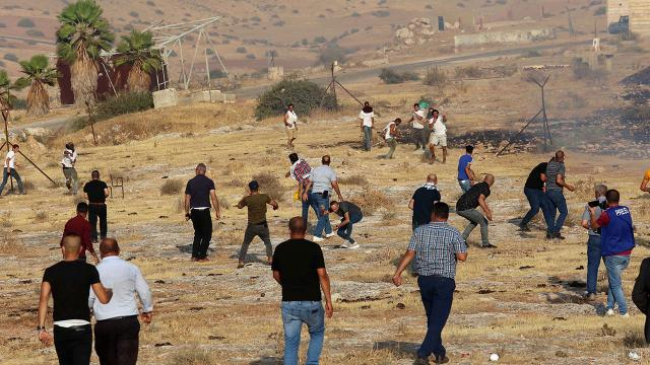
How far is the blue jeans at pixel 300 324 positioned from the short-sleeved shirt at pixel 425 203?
7.75 meters

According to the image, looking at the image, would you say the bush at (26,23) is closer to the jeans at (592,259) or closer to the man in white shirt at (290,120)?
the man in white shirt at (290,120)

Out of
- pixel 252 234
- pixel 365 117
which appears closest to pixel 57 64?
pixel 365 117

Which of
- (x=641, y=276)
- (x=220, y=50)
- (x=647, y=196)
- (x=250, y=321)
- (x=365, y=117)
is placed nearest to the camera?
(x=641, y=276)

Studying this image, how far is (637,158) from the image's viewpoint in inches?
1463

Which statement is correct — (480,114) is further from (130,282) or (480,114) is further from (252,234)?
(130,282)

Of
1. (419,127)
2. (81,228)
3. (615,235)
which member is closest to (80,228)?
(81,228)

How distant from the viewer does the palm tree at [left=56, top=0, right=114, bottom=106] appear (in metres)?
56.7

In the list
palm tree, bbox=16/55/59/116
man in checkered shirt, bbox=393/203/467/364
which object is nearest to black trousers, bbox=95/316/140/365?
man in checkered shirt, bbox=393/203/467/364

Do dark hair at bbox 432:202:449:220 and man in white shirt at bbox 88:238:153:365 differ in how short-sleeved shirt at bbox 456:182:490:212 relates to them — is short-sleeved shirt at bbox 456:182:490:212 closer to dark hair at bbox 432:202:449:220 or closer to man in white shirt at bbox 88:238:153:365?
dark hair at bbox 432:202:449:220

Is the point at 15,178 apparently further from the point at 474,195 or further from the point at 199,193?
the point at 474,195

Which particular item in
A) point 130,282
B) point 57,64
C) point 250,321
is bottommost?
point 250,321

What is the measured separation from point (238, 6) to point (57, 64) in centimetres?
10610

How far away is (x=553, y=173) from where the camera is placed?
2244cm

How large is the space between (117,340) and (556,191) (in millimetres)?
13543
